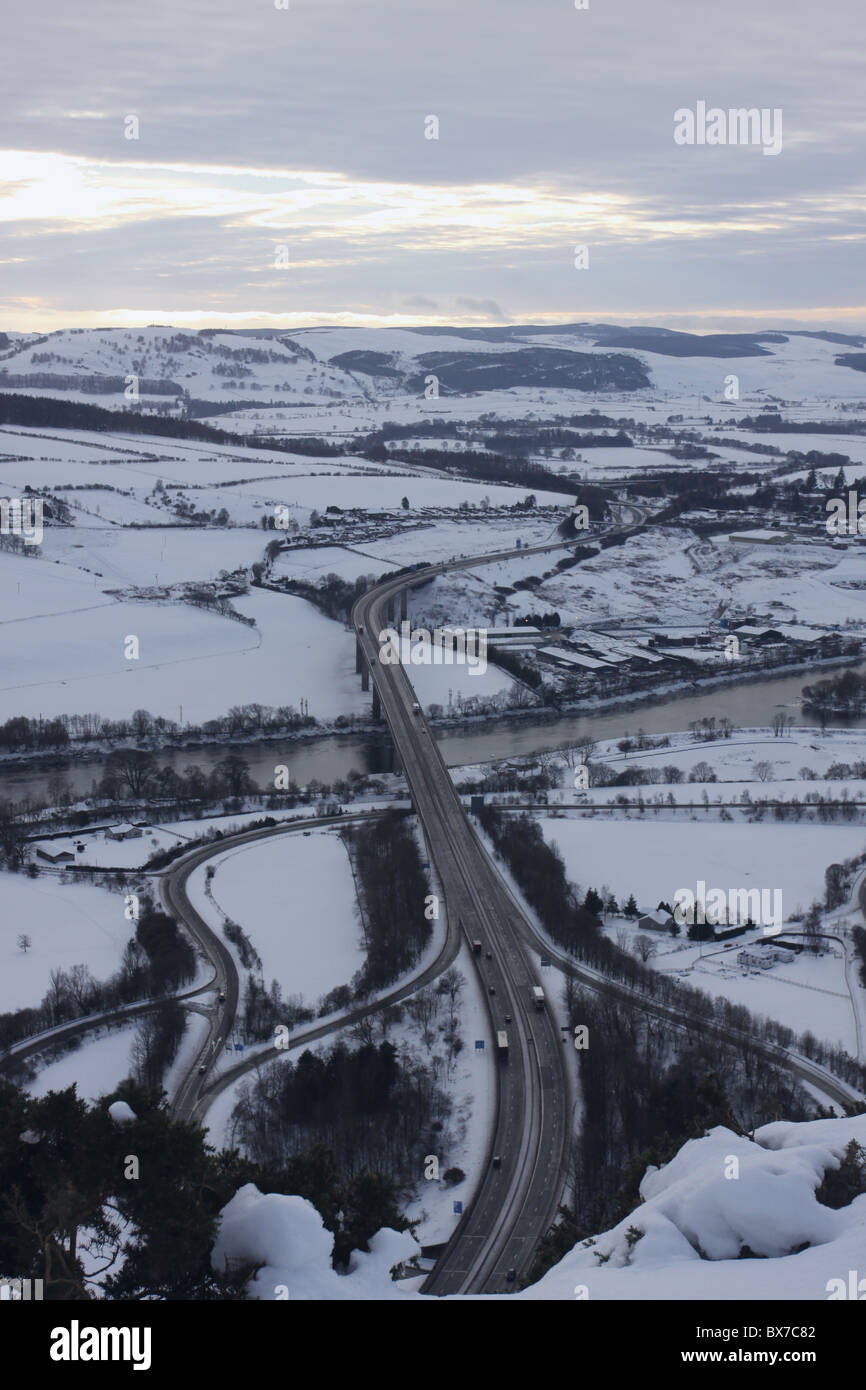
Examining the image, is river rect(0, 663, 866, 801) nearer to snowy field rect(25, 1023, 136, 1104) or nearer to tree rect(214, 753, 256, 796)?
tree rect(214, 753, 256, 796)

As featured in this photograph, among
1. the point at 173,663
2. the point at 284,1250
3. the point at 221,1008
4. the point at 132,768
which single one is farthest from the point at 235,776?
the point at 284,1250

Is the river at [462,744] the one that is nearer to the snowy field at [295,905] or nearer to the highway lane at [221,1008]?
the snowy field at [295,905]

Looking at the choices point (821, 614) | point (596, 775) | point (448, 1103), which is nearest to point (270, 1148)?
point (448, 1103)

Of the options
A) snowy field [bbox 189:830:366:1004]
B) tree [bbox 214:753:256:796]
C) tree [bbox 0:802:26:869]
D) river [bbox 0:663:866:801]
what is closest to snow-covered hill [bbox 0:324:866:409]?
river [bbox 0:663:866:801]

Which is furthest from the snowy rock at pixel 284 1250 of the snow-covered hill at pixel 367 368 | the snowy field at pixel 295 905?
the snow-covered hill at pixel 367 368

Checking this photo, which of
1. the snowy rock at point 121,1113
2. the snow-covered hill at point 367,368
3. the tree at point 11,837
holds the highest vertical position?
the snow-covered hill at point 367,368

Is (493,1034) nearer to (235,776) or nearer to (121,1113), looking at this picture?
(121,1113)

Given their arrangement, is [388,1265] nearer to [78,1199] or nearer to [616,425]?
[78,1199]

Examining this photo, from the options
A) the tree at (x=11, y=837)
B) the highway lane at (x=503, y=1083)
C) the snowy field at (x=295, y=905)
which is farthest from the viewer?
the tree at (x=11, y=837)
